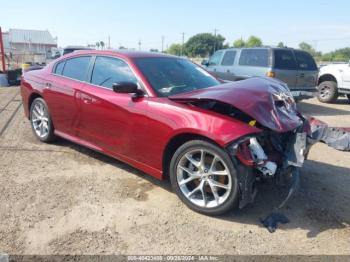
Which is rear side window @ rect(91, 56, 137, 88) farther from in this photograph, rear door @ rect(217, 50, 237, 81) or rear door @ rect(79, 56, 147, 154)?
rear door @ rect(217, 50, 237, 81)

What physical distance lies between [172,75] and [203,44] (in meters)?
101

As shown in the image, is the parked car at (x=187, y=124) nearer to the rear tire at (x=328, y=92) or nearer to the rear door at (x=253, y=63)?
the rear door at (x=253, y=63)

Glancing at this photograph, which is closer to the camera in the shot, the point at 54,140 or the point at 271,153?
the point at 271,153

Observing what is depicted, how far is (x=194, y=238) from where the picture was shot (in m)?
3.22

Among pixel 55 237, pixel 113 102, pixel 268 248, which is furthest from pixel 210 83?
pixel 55 237

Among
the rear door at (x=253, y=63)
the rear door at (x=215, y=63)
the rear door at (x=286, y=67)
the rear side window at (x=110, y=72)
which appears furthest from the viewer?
the rear door at (x=215, y=63)

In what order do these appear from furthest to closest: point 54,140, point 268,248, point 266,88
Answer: point 54,140 < point 266,88 < point 268,248

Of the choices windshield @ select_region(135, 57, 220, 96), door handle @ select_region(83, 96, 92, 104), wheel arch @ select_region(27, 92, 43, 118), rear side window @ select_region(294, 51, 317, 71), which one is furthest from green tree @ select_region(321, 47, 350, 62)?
door handle @ select_region(83, 96, 92, 104)

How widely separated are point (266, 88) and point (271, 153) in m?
0.81

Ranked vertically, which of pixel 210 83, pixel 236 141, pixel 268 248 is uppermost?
pixel 210 83

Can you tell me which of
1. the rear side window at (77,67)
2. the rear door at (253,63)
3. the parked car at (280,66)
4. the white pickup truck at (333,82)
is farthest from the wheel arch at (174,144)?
the white pickup truck at (333,82)

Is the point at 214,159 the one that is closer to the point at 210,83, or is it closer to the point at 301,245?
the point at 301,245

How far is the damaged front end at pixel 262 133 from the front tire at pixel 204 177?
121 mm

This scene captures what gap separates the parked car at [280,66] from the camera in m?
9.50
